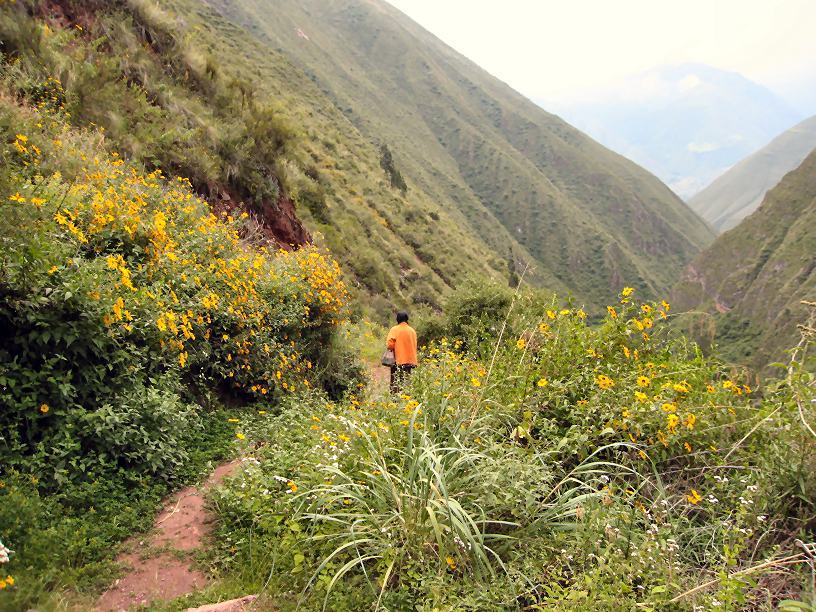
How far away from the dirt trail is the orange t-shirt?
117 inches

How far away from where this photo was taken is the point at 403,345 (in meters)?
6.02

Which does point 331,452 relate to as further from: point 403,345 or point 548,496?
point 403,345

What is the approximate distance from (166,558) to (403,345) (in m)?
3.64

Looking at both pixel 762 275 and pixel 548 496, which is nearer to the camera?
pixel 548 496

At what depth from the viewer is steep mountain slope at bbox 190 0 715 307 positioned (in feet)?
200

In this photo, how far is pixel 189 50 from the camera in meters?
9.73

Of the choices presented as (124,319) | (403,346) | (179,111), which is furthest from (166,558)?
(179,111)

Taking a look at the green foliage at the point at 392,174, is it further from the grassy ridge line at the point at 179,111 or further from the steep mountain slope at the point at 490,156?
the grassy ridge line at the point at 179,111

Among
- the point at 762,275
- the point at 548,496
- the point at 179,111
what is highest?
the point at 762,275

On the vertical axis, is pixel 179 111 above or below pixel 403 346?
above

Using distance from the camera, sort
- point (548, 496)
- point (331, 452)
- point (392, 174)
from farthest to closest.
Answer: point (392, 174) → point (331, 452) → point (548, 496)

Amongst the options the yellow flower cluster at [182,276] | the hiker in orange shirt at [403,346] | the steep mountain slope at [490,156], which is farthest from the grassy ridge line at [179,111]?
the steep mountain slope at [490,156]

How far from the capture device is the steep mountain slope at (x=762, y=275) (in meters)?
48.2

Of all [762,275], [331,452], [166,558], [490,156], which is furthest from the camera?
[490,156]
